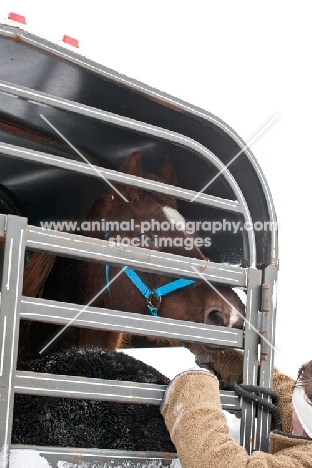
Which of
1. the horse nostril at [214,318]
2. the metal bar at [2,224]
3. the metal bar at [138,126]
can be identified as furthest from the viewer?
the horse nostril at [214,318]

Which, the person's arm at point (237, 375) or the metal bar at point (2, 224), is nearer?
the metal bar at point (2, 224)

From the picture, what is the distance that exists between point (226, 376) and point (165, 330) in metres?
0.61

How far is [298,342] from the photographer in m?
3.91

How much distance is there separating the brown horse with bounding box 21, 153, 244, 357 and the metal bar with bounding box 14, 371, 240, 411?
575 millimetres

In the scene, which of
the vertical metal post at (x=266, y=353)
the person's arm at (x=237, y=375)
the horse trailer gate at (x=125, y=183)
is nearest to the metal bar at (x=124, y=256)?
the horse trailer gate at (x=125, y=183)

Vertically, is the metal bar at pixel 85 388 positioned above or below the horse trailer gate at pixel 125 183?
below

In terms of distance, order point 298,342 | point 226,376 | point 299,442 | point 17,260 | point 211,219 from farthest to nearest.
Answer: point 298,342 < point 211,219 < point 226,376 < point 299,442 < point 17,260

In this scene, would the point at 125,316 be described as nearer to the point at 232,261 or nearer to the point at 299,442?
the point at 299,442

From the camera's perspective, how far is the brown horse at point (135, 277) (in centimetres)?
246

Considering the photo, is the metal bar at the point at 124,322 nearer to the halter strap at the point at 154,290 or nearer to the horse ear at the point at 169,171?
the halter strap at the point at 154,290

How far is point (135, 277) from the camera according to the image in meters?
2.73

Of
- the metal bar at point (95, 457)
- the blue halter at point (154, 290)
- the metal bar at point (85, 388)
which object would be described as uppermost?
the blue halter at point (154, 290)

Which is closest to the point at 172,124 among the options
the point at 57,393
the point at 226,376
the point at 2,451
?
the point at 226,376

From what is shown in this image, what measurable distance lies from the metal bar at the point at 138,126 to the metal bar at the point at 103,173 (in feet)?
0.27
